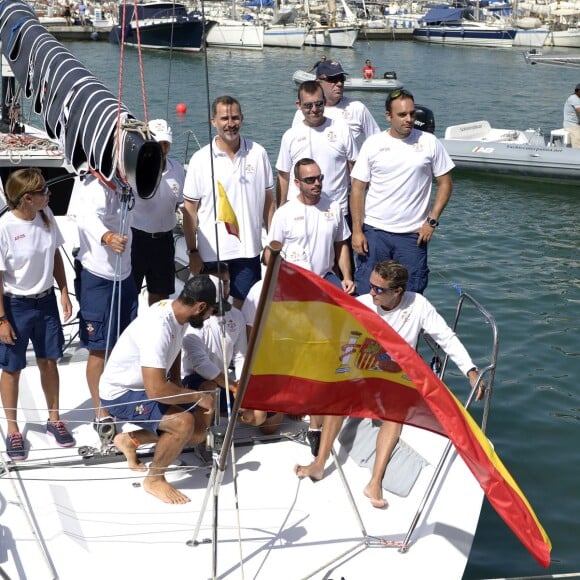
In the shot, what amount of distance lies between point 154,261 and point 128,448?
5.53 ft

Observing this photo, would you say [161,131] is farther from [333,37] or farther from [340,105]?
[333,37]

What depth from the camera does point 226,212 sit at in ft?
20.6

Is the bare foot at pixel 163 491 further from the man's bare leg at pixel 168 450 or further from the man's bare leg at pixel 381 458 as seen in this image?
the man's bare leg at pixel 381 458

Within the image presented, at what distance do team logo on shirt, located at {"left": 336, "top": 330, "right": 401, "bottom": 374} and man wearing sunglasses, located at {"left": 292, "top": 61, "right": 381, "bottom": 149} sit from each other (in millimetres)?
3329

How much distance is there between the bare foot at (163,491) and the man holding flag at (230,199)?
1.60m

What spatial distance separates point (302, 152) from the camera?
6902mm

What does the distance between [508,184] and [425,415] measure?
1406 centimetres

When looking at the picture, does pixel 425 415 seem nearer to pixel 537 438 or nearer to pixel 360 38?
pixel 537 438

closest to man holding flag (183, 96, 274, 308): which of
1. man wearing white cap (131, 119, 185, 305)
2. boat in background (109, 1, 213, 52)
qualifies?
man wearing white cap (131, 119, 185, 305)

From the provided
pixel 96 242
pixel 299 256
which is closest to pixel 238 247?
pixel 299 256

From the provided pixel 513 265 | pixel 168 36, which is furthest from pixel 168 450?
pixel 168 36

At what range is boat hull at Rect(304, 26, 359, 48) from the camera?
4422 centimetres

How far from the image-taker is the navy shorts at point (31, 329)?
222 inches

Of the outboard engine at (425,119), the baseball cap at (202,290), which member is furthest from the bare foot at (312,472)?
the outboard engine at (425,119)
